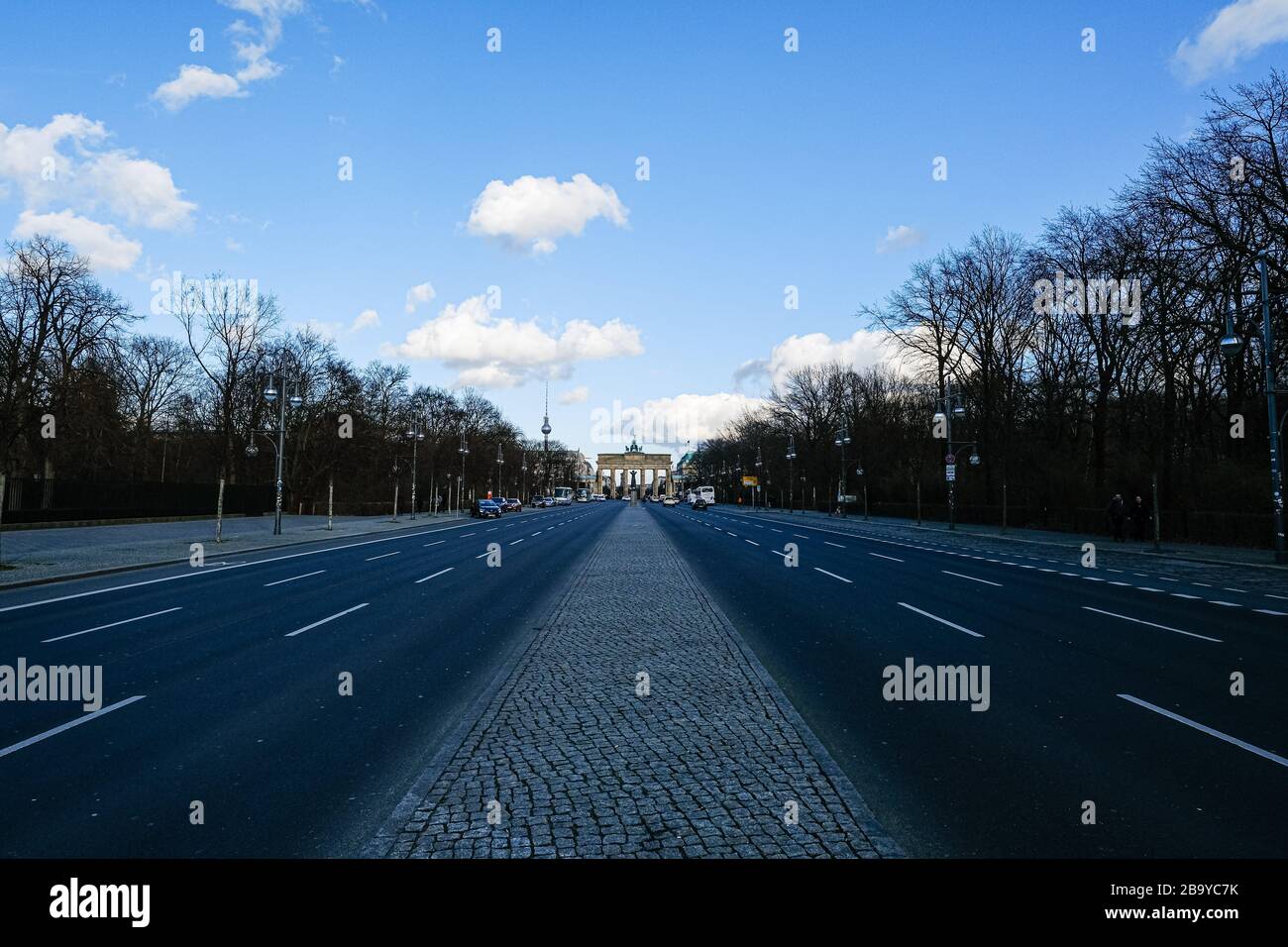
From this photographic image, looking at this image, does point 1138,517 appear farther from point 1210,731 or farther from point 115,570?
point 115,570

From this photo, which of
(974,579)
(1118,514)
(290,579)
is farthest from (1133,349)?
(290,579)

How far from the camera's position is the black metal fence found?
33906 millimetres

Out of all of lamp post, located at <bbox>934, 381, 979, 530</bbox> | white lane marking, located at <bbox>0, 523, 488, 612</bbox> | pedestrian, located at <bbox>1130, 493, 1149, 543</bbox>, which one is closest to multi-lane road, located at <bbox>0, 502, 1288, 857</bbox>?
white lane marking, located at <bbox>0, 523, 488, 612</bbox>

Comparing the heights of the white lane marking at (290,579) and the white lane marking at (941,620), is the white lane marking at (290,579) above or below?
below

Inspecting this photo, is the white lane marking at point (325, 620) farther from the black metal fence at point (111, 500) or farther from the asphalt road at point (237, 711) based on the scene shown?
the black metal fence at point (111, 500)

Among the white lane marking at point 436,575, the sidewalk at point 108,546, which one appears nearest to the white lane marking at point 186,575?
the sidewalk at point 108,546

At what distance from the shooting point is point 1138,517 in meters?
30.1

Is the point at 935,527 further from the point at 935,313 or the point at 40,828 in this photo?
the point at 40,828

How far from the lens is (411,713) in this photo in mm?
6449

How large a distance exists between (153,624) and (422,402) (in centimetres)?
7260

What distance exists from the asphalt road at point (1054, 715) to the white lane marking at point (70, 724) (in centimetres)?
611

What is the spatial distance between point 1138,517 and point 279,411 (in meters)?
40.8

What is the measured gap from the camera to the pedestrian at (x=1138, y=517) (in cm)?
2995
